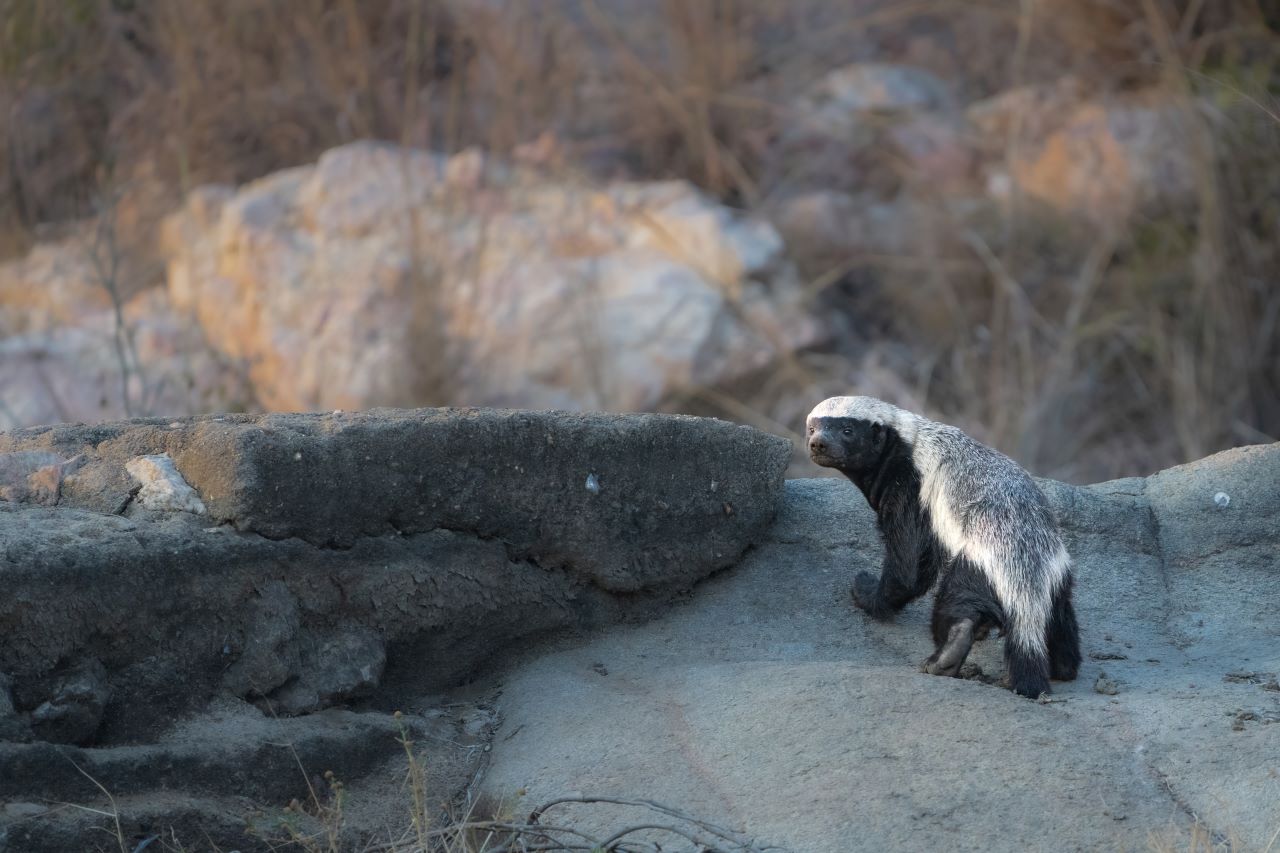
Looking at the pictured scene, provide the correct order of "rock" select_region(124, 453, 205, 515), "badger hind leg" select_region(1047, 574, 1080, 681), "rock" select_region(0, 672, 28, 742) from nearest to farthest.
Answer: "rock" select_region(0, 672, 28, 742), "rock" select_region(124, 453, 205, 515), "badger hind leg" select_region(1047, 574, 1080, 681)

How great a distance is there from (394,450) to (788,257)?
678 centimetres

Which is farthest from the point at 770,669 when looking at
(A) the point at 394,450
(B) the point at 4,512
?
(B) the point at 4,512

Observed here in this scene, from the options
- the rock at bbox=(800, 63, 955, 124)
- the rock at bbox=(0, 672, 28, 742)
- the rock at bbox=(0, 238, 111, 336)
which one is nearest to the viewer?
the rock at bbox=(0, 672, 28, 742)

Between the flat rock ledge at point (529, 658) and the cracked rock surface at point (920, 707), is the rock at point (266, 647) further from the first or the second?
the cracked rock surface at point (920, 707)

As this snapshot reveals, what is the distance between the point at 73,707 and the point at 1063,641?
8.30ft

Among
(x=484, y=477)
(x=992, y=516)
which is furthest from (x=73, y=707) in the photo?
(x=992, y=516)

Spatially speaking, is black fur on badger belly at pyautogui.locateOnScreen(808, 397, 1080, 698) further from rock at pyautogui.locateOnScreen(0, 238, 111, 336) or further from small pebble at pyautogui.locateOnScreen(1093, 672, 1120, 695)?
rock at pyautogui.locateOnScreen(0, 238, 111, 336)

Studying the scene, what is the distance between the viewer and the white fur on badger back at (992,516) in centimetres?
383

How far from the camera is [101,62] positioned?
34.2 feet

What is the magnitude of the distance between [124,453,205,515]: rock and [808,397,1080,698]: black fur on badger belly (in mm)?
1796

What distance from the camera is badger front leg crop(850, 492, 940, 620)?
164 inches

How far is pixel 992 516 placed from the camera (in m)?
3.96

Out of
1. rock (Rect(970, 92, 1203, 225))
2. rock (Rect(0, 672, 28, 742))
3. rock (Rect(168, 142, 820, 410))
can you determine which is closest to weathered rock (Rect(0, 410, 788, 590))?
rock (Rect(0, 672, 28, 742))

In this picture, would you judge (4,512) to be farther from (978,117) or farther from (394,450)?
(978,117)
